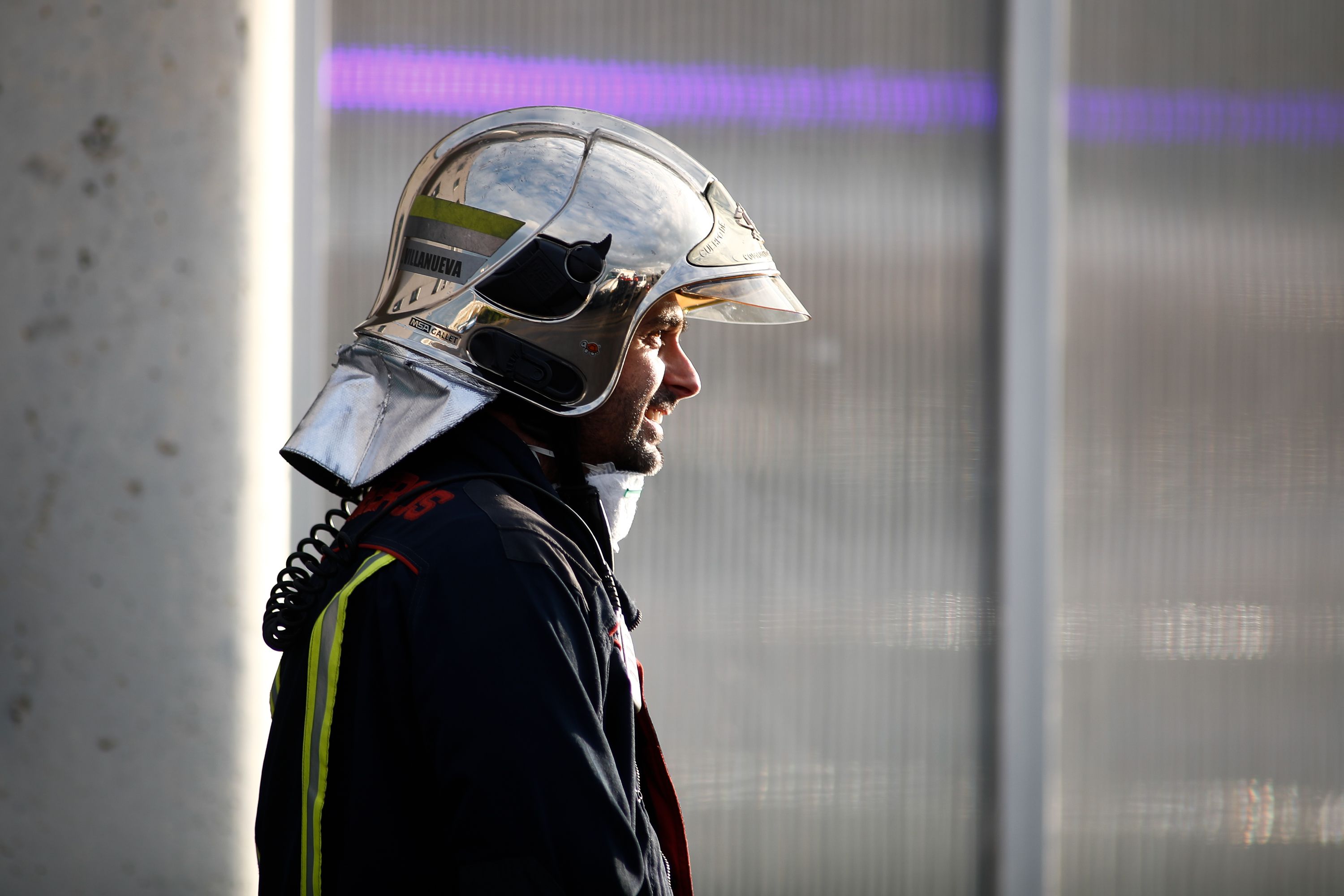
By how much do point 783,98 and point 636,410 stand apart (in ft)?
5.62

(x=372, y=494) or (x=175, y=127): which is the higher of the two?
(x=175, y=127)

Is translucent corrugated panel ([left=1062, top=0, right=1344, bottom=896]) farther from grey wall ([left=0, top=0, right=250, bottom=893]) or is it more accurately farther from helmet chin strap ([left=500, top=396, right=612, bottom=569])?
grey wall ([left=0, top=0, right=250, bottom=893])

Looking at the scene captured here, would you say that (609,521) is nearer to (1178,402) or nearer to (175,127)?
(175,127)

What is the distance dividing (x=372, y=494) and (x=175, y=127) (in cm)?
157

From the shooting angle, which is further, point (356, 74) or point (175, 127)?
point (356, 74)

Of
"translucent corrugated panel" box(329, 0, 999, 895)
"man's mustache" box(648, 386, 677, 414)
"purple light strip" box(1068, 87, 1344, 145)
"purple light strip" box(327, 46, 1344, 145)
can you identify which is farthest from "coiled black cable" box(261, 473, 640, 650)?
"purple light strip" box(1068, 87, 1344, 145)

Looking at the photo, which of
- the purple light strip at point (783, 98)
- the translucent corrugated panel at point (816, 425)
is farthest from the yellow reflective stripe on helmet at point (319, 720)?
the purple light strip at point (783, 98)

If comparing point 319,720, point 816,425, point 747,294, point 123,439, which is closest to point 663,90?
point 816,425

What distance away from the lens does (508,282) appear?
52.6 inches

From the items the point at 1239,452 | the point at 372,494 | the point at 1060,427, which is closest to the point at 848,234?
the point at 1060,427

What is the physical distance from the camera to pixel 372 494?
1324mm

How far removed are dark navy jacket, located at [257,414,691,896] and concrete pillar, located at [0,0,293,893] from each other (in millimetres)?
1448

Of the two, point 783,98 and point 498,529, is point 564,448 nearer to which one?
point 498,529

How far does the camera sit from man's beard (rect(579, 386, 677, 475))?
1.45m
